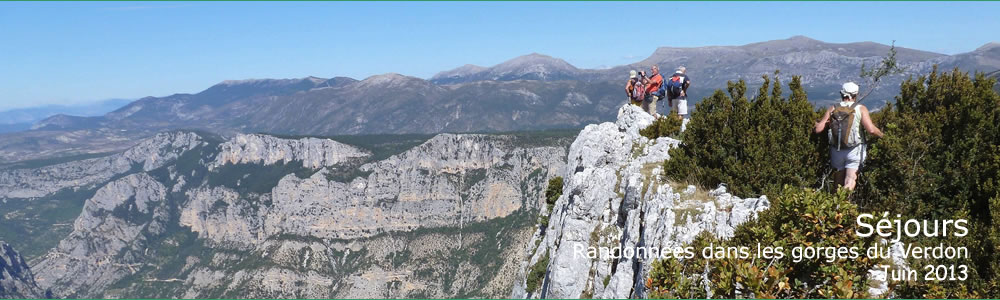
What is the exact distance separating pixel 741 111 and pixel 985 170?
6.00 m

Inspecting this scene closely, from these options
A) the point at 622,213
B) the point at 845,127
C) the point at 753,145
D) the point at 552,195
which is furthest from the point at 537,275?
the point at 845,127

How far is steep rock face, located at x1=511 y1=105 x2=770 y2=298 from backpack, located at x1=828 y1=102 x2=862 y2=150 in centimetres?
215

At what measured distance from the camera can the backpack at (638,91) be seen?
96.4 feet

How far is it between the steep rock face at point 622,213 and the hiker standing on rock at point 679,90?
150cm

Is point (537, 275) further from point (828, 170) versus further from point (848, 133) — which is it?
point (848, 133)

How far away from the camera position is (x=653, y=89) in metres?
29.3

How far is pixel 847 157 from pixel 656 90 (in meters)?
16.8

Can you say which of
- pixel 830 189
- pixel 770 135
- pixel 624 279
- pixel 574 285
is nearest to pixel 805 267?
pixel 830 189

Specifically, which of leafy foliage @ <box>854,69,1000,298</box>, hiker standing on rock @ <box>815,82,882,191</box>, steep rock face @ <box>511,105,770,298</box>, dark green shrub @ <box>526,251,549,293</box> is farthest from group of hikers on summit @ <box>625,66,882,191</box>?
dark green shrub @ <box>526,251,549,293</box>

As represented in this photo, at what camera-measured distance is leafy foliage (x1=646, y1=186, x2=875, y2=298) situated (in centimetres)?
846

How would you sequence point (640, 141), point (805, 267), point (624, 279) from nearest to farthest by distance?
point (805, 267), point (624, 279), point (640, 141)

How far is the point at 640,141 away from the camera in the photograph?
2523cm

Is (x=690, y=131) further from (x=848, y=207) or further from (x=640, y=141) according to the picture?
(x=848, y=207)

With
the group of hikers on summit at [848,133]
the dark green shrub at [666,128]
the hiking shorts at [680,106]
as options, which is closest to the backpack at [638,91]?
the hiking shorts at [680,106]
